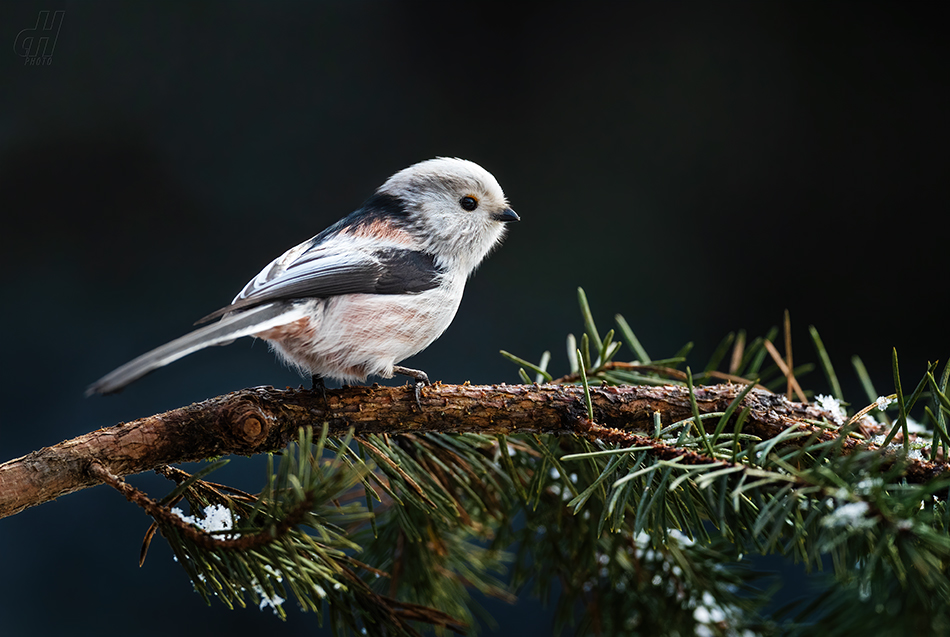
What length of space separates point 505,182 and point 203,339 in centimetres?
93

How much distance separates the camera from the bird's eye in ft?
2.80

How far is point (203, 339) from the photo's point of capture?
1.78ft

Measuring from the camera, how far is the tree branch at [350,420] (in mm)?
504

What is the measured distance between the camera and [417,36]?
1334mm

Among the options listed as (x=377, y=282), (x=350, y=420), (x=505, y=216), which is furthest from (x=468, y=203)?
(x=350, y=420)

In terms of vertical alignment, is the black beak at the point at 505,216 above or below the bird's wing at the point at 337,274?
above

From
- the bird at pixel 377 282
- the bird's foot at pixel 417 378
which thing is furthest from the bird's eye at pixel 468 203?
the bird's foot at pixel 417 378

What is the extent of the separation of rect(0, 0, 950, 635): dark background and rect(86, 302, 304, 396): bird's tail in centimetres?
68

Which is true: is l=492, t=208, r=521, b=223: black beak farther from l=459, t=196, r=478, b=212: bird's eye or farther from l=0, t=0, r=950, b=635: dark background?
l=0, t=0, r=950, b=635: dark background

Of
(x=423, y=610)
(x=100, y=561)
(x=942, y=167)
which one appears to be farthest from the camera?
(x=942, y=167)

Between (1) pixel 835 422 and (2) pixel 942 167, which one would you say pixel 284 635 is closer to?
(1) pixel 835 422

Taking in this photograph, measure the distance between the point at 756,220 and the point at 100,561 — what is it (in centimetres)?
143

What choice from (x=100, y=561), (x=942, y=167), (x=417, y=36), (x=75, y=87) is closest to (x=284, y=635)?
(x=100, y=561)

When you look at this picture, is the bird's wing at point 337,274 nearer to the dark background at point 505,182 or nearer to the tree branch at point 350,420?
the tree branch at point 350,420
